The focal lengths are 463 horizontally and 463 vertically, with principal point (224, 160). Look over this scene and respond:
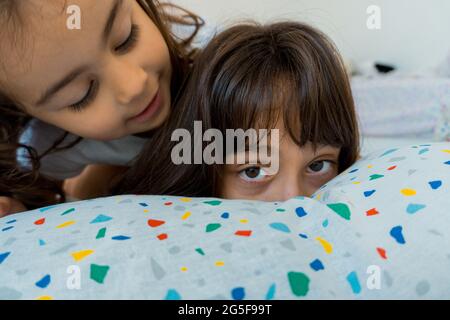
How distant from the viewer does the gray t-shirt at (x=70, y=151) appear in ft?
3.33

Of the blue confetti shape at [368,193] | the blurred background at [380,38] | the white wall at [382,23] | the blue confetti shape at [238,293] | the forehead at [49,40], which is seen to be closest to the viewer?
the blue confetti shape at [238,293]

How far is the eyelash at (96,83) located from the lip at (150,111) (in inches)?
3.5

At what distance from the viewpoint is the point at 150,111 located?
2.62 feet

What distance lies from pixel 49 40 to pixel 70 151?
470 millimetres

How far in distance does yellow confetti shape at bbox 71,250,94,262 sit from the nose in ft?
1.14

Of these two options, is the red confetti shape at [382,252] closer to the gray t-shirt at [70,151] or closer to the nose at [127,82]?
the nose at [127,82]

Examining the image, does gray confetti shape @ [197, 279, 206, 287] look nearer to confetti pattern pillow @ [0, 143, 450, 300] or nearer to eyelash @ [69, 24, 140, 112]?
confetti pattern pillow @ [0, 143, 450, 300]

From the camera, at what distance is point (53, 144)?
1.04m

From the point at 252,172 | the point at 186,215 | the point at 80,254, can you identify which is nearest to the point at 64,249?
the point at 80,254

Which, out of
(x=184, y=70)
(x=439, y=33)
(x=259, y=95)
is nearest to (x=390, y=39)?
(x=439, y=33)

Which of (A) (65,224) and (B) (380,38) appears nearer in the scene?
(A) (65,224)

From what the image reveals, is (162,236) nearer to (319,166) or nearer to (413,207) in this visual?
(413,207)

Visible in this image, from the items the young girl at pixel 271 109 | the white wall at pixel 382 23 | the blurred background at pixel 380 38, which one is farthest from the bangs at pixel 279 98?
the white wall at pixel 382 23

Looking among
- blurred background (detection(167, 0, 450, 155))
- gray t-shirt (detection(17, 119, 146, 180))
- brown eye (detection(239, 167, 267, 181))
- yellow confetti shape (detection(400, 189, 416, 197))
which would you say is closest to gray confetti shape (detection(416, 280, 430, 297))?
yellow confetti shape (detection(400, 189, 416, 197))
